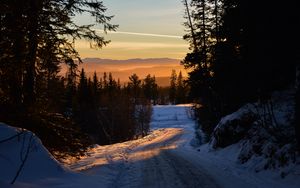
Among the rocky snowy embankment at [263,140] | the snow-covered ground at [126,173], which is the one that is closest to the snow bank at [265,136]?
the rocky snowy embankment at [263,140]

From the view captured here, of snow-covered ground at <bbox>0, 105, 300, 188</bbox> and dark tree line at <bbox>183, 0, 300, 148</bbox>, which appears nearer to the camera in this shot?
snow-covered ground at <bbox>0, 105, 300, 188</bbox>

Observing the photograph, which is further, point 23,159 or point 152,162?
point 152,162

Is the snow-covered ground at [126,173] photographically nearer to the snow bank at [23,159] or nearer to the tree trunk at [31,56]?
the snow bank at [23,159]

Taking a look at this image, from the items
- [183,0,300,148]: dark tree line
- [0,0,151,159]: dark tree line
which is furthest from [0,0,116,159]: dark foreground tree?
[183,0,300,148]: dark tree line

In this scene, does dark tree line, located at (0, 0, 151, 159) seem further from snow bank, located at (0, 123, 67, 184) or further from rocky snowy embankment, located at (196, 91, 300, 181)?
rocky snowy embankment, located at (196, 91, 300, 181)

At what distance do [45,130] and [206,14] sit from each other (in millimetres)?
25056

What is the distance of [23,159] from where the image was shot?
11.1 meters

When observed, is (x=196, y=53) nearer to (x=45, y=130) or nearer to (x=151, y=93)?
(x=45, y=130)

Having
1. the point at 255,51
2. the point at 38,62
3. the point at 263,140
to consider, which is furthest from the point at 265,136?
the point at 38,62

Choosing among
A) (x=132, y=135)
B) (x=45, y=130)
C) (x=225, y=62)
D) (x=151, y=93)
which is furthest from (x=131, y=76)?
(x=45, y=130)

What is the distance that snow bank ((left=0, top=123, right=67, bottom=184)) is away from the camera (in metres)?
10.5

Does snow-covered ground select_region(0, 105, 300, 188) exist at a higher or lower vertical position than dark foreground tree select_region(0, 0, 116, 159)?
lower

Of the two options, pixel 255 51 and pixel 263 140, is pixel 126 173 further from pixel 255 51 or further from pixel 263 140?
pixel 255 51

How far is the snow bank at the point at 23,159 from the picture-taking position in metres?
10.5
